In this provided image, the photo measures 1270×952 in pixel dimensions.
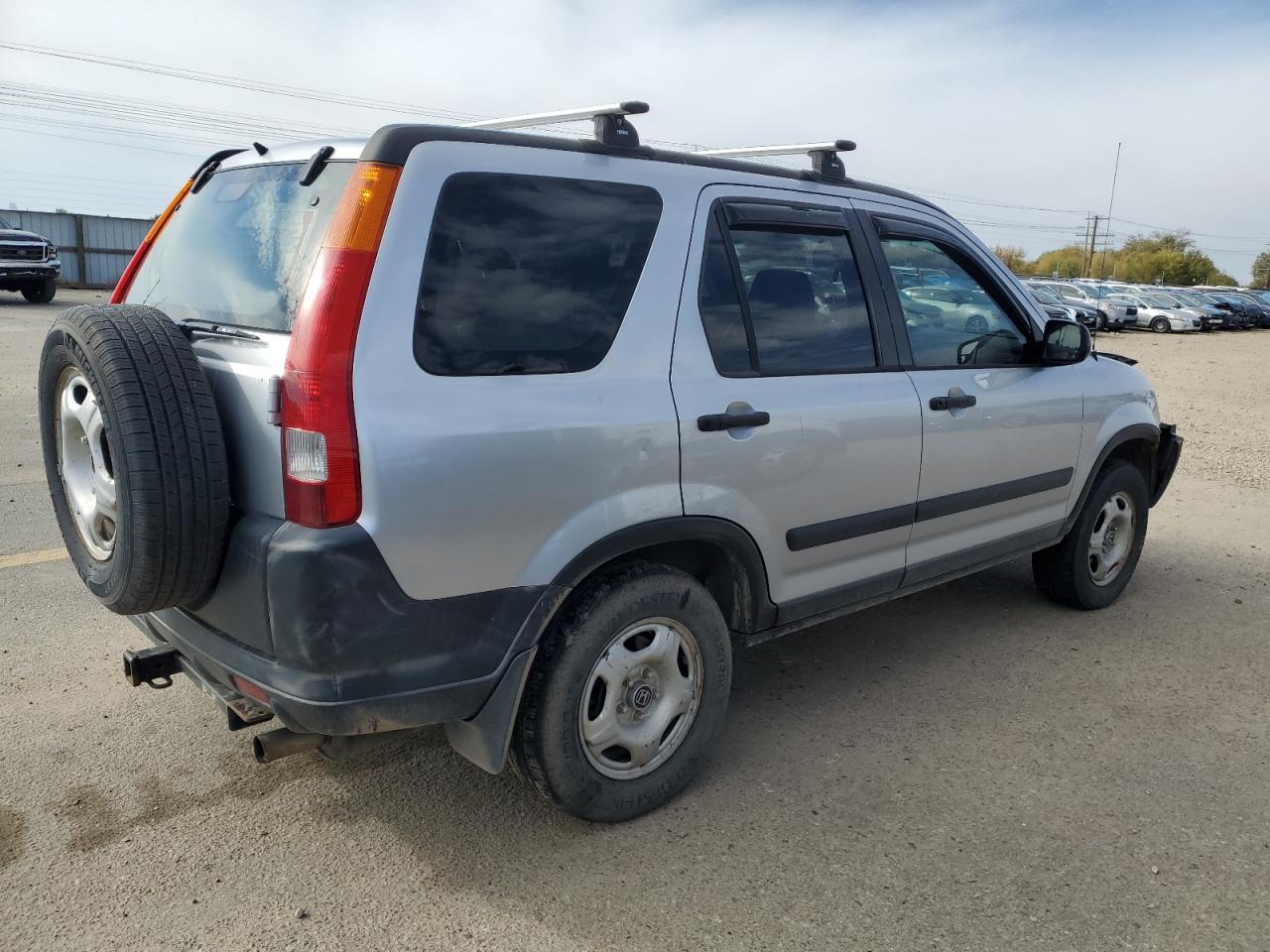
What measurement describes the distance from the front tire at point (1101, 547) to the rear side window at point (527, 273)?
293 cm

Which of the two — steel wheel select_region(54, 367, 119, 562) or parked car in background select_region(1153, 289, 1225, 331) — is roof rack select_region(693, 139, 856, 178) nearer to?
steel wheel select_region(54, 367, 119, 562)

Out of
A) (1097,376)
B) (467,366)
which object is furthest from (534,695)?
(1097,376)

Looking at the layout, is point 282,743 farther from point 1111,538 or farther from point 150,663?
point 1111,538

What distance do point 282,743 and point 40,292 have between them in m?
22.3

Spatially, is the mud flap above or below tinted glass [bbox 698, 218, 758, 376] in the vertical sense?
below

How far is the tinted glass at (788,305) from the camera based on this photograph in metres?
3.03

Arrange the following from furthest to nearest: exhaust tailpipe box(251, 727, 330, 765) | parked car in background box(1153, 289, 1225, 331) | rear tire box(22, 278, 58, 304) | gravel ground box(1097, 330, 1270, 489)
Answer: parked car in background box(1153, 289, 1225, 331) → rear tire box(22, 278, 58, 304) → gravel ground box(1097, 330, 1270, 489) → exhaust tailpipe box(251, 727, 330, 765)

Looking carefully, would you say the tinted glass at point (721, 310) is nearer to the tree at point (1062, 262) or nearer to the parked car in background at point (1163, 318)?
the parked car in background at point (1163, 318)

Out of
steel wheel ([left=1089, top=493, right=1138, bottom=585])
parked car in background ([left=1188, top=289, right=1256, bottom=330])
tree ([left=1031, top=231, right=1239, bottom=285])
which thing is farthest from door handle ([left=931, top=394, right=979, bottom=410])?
tree ([left=1031, top=231, right=1239, bottom=285])

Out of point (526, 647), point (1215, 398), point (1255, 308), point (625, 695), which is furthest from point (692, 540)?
point (1255, 308)

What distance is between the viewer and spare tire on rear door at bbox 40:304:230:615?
2291 millimetres

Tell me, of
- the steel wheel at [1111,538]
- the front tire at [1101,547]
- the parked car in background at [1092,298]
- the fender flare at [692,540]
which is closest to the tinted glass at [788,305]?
the fender flare at [692,540]

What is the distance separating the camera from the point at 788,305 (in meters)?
3.26

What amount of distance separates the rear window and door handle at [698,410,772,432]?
114 cm
